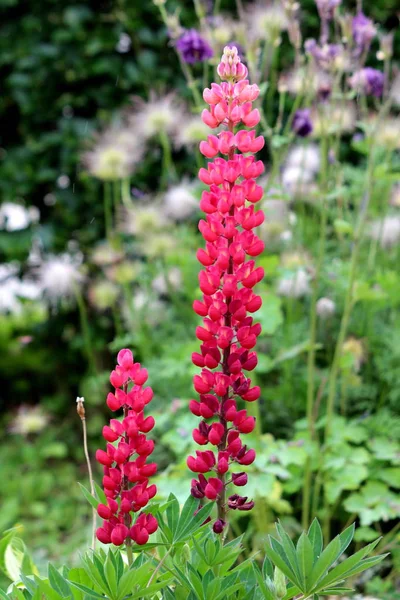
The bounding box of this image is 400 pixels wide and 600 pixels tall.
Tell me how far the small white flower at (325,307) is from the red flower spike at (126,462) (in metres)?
1.87

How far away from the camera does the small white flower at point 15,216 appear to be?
4.86 meters

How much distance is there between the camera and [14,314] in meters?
5.64

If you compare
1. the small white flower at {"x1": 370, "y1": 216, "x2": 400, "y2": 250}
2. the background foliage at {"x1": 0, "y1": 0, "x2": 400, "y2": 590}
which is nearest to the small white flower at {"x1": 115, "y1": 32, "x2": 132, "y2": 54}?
the background foliage at {"x1": 0, "y1": 0, "x2": 400, "y2": 590}

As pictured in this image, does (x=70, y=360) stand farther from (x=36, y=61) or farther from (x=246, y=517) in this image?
(x=246, y=517)

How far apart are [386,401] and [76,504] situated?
1.82m

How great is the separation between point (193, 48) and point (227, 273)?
191cm

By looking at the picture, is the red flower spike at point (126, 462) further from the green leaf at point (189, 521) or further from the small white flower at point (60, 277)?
the small white flower at point (60, 277)

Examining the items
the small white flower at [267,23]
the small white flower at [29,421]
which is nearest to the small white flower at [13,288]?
the small white flower at [29,421]

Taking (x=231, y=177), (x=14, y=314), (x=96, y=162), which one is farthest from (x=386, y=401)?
(x=14, y=314)

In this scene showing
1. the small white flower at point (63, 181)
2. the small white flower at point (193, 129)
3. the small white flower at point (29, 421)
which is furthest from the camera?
the small white flower at point (63, 181)

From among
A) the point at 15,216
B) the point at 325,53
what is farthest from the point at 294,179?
the point at 15,216

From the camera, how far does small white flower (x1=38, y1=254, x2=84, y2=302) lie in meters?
4.17

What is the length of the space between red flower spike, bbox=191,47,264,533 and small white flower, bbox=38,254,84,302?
8.78ft

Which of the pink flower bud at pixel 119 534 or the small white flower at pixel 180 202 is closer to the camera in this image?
the pink flower bud at pixel 119 534
